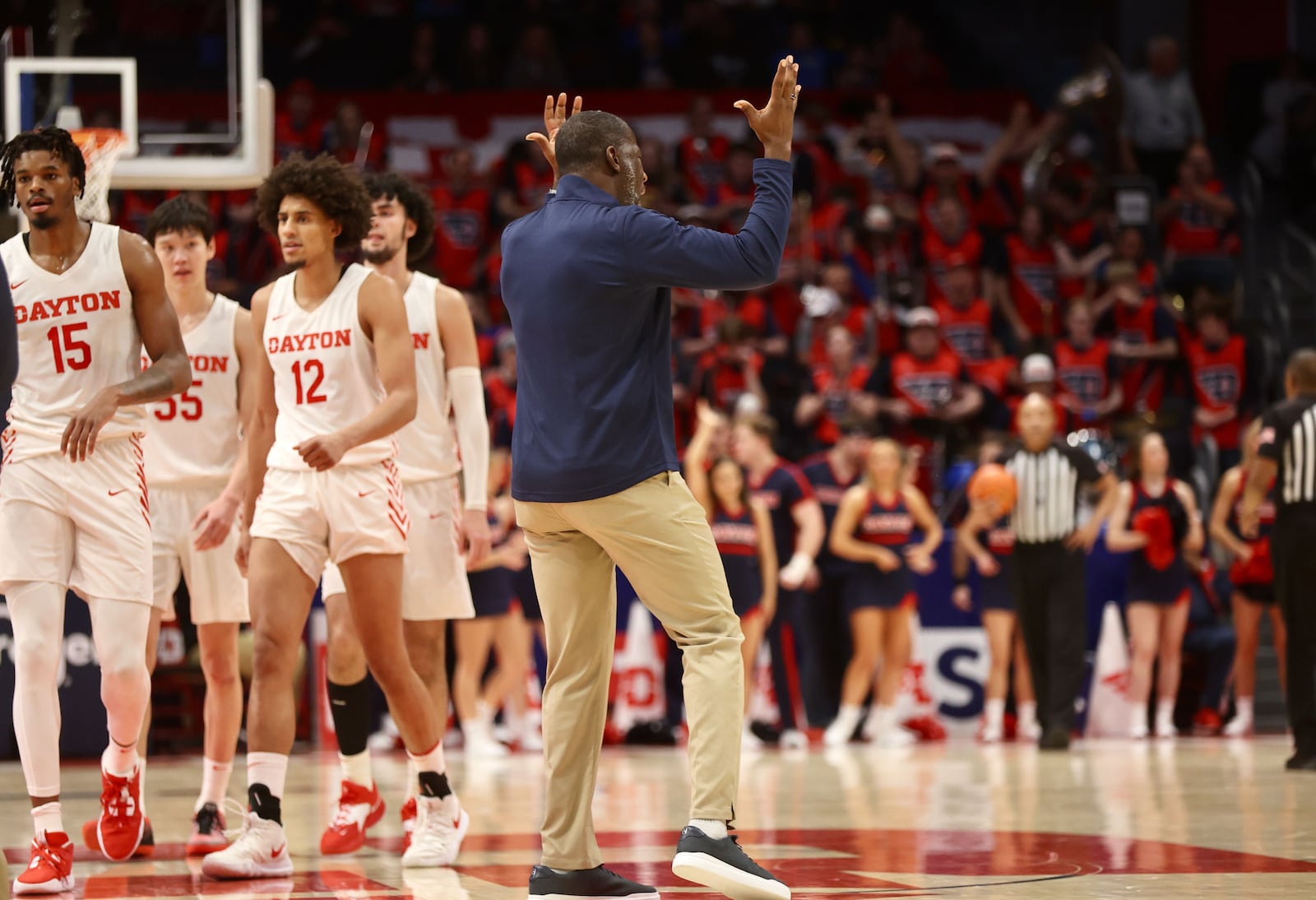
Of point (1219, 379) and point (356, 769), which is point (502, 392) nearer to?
point (1219, 379)

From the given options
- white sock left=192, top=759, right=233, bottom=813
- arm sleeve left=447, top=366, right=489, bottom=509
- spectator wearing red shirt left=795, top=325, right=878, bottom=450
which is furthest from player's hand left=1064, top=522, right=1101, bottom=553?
white sock left=192, top=759, right=233, bottom=813

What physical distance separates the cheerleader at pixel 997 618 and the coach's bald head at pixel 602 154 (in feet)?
26.6

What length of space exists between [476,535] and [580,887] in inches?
73.7

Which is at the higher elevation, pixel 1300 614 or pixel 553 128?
pixel 553 128

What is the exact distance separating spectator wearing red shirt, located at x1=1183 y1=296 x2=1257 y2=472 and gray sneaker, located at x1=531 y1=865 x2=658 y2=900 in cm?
1238

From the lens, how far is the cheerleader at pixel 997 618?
13219 millimetres

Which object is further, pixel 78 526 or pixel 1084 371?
pixel 1084 371

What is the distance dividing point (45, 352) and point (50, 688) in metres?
1.12

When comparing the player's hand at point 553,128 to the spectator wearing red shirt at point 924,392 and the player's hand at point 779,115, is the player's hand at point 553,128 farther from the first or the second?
the spectator wearing red shirt at point 924,392

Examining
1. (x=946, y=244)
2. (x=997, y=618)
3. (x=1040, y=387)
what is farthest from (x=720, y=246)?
(x=946, y=244)

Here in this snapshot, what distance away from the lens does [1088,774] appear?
1016cm

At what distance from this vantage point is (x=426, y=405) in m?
7.28

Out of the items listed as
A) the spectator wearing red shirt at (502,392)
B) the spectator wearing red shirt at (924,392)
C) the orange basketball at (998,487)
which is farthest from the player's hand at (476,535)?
the spectator wearing red shirt at (924,392)

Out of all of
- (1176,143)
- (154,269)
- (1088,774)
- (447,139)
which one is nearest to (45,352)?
(154,269)
